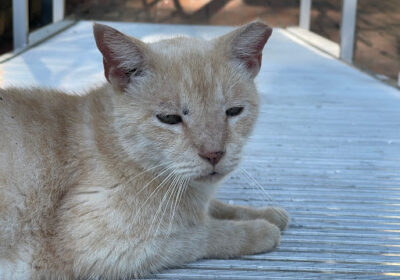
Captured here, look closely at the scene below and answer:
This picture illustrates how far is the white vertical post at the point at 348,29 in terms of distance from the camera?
5.77 metres

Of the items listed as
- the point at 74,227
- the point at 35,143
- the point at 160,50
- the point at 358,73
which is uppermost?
the point at 160,50

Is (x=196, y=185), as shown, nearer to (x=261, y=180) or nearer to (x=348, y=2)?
(x=261, y=180)

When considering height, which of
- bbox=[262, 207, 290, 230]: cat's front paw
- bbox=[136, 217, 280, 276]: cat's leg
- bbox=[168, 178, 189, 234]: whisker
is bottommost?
bbox=[262, 207, 290, 230]: cat's front paw

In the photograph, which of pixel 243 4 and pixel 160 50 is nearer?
pixel 160 50

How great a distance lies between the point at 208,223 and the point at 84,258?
451mm

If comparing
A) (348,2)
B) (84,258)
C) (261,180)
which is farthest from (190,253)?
(348,2)

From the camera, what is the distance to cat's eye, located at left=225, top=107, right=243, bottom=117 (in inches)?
74.0

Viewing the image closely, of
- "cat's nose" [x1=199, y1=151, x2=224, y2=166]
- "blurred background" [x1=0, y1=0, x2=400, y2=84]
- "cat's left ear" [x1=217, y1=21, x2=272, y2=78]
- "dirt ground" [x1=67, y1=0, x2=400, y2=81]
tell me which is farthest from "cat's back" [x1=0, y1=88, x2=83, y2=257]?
"dirt ground" [x1=67, y1=0, x2=400, y2=81]

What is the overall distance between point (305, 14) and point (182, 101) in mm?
6237

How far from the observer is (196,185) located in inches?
76.0

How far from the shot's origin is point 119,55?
5.98 ft

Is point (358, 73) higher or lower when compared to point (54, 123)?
lower

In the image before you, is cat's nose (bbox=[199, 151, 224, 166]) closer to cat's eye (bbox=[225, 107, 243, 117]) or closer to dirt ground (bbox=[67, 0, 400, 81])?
cat's eye (bbox=[225, 107, 243, 117])

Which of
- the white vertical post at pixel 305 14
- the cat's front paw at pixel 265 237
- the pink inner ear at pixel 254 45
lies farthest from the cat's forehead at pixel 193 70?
the white vertical post at pixel 305 14
